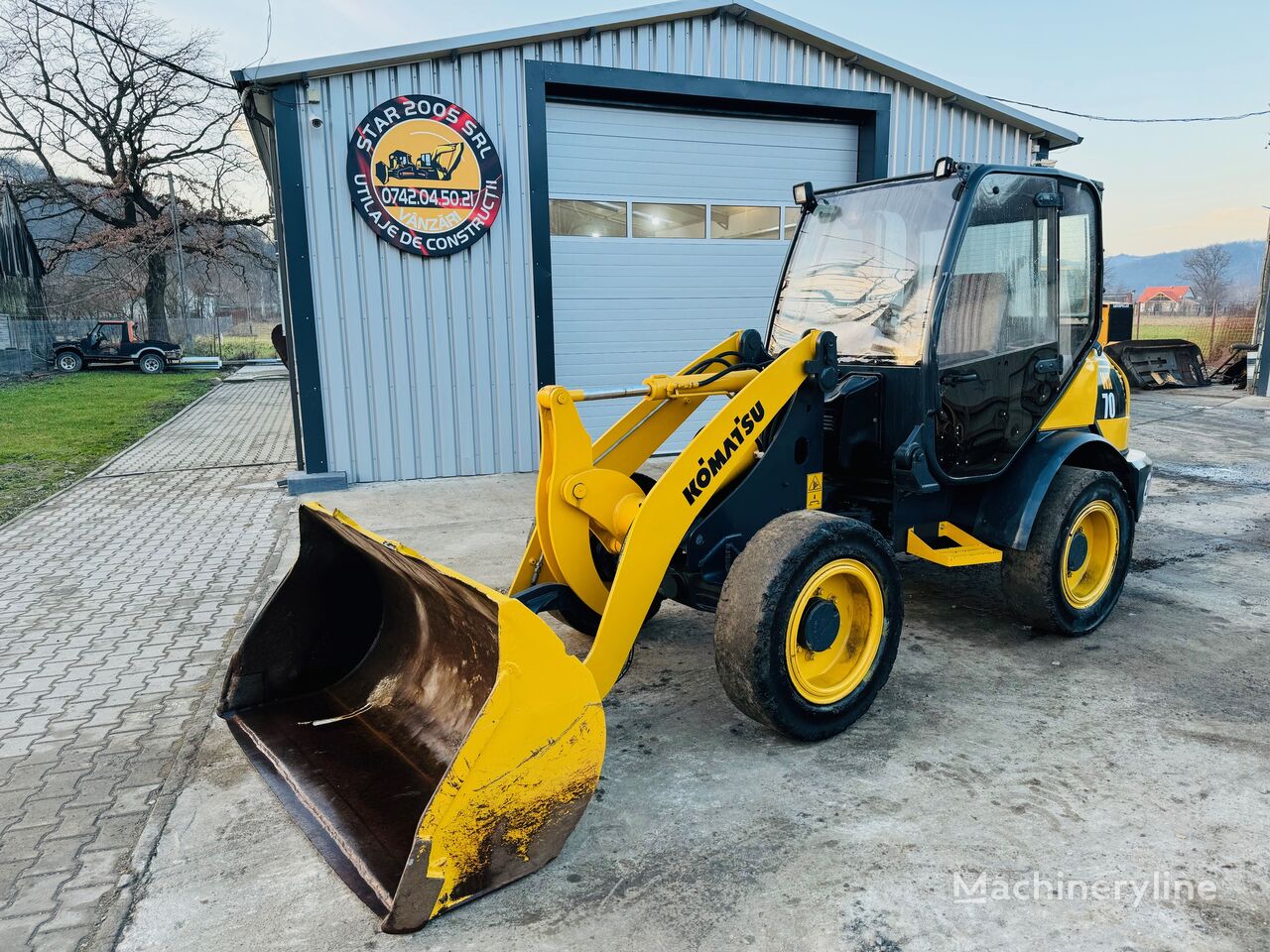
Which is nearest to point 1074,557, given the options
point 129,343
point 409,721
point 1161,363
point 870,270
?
point 870,270

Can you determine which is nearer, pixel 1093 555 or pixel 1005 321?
pixel 1005 321

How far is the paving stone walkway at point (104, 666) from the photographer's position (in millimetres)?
2906

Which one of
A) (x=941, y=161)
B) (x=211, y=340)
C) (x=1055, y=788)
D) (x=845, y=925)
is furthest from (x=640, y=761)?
(x=211, y=340)

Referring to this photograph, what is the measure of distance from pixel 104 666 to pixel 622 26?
7.74 m

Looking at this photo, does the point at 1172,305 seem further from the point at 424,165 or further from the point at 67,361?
the point at 424,165

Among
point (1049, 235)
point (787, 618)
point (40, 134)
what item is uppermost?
point (40, 134)

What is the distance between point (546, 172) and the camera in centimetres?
926

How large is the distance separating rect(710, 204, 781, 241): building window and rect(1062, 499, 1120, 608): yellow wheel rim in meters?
6.51

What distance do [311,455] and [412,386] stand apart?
1.21 m

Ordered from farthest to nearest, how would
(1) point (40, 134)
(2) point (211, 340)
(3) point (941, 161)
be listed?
(2) point (211, 340), (1) point (40, 134), (3) point (941, 161)

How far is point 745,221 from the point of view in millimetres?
10500

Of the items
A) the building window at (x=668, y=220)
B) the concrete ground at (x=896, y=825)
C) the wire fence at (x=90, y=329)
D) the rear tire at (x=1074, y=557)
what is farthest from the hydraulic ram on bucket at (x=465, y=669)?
the wire fence at (x=90, y=329)

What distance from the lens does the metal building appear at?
334 inches

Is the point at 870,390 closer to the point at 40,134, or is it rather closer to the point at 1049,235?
the point at 1049,235
